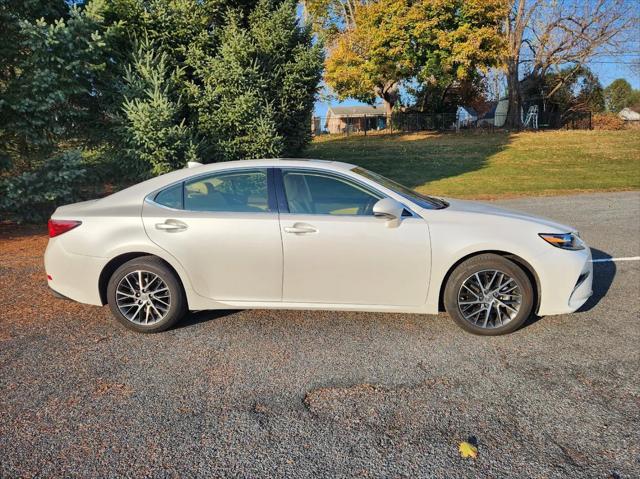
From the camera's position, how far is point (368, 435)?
2658mm

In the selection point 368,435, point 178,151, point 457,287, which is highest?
point 178,151

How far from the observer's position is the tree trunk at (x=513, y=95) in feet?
108

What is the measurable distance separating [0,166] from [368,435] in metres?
8.54

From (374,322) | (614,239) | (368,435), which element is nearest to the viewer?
(368,435)

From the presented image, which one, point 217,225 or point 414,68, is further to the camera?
point 414,68

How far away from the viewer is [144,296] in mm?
4043

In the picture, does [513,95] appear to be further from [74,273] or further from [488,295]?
[74,273]

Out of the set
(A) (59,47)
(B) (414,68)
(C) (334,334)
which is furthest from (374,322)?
(B) (414,68)

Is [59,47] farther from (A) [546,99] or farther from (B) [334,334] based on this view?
(A) [546,99]

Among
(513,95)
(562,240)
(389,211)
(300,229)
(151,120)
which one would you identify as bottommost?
(562,240)

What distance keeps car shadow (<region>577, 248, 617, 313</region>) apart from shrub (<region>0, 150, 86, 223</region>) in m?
8.24

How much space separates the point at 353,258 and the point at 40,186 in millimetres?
6946

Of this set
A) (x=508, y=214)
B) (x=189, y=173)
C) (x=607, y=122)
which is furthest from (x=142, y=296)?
→ (x=607, y=122)

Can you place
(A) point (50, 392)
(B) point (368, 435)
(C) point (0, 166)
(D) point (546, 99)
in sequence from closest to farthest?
(B) point (368, 435) → (A) point (50, 392) → (C) point (0, 166) → (D) point (546, 99)
